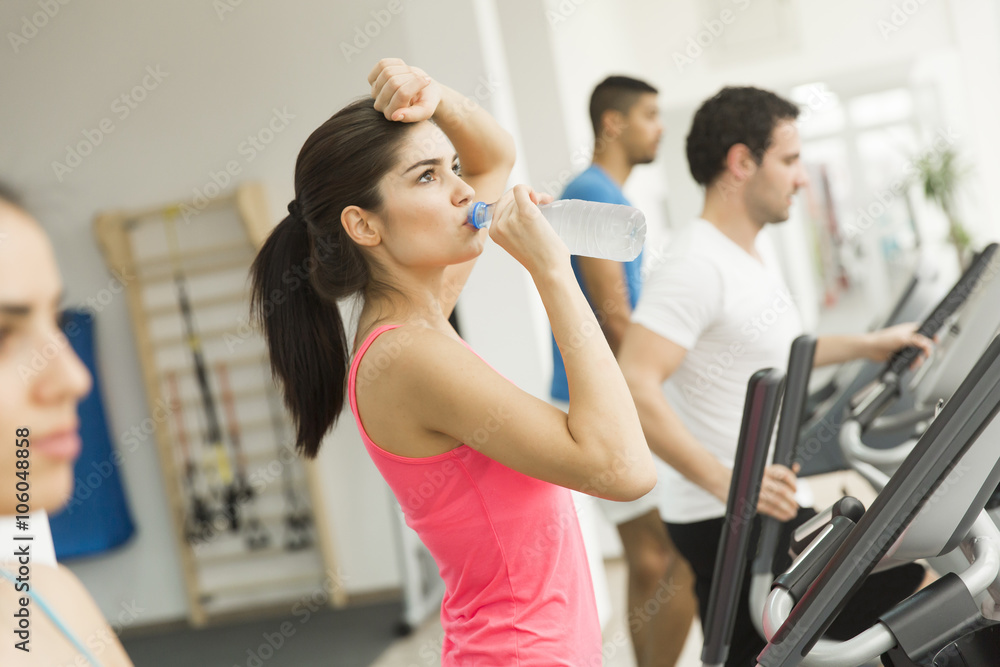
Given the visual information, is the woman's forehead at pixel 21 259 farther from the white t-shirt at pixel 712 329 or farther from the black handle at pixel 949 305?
the black handle at pixel 949 305

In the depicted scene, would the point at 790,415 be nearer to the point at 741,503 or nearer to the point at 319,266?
the point at 741,503

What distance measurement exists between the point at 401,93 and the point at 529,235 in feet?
0.85

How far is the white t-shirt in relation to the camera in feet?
5.34

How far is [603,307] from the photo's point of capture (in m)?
2.27

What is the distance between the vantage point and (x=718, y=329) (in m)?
1.66

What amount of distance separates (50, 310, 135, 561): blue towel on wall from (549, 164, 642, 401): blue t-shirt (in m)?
1.26

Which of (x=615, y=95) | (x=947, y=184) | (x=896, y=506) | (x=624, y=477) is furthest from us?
(x=947, y=184)

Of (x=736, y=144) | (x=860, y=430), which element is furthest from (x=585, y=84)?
(x=860, y=430)

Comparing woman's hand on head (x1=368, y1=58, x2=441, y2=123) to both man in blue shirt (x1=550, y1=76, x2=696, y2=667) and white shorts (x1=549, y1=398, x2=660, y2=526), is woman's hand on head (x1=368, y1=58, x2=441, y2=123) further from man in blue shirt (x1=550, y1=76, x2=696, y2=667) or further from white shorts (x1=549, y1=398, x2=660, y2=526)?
white shorts (x1=549, y1=398, x2=660, y2=526)

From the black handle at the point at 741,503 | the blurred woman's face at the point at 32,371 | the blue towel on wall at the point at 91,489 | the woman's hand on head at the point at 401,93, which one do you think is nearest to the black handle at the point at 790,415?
the black handle at the point at 741,503

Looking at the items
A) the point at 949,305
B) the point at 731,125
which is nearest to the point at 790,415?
the point at 949,305

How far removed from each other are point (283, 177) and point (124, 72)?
24.9 inches

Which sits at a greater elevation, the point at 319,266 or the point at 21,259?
the point at 21,259

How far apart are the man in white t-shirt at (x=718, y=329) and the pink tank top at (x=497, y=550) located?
57 cm
